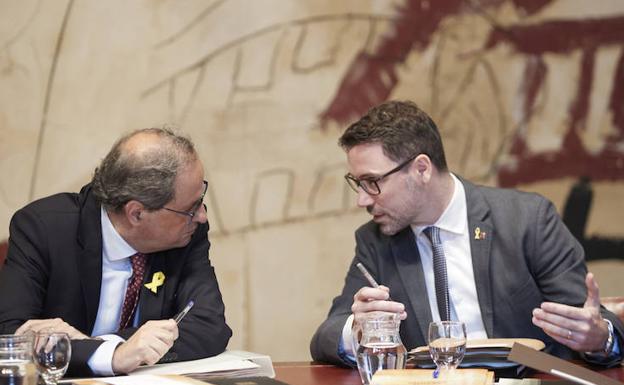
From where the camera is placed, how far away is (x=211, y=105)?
4.41 metres

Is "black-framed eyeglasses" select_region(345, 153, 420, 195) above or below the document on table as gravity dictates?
above

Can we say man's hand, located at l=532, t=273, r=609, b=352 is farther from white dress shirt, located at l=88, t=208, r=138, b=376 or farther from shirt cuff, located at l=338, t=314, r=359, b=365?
white dress shirt, located at l=88, t=208, r=138, b=376

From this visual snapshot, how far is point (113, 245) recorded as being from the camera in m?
3.05

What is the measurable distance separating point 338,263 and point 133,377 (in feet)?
7.68

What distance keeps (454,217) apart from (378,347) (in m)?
1.13

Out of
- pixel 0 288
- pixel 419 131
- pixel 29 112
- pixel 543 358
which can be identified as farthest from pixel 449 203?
pixel 29 112

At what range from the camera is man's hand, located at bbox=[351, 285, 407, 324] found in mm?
2633

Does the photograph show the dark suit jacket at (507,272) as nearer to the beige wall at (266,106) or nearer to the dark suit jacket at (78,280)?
the dark suit jacket at (78,280)

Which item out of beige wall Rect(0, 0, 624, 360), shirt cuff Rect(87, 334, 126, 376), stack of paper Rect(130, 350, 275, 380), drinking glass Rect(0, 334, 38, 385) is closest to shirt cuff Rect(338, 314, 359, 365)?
stack of paper Rect(130, 350, 275, 380)

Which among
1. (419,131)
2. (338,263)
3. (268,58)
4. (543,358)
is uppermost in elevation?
(268,58)

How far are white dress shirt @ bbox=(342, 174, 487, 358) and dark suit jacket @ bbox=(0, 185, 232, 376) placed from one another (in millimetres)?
700

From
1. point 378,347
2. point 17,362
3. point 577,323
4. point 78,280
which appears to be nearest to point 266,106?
point 78,280

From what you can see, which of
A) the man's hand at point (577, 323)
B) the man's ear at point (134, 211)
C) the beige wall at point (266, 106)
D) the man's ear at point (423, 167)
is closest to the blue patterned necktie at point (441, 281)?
the man's ear at point (423, 167)

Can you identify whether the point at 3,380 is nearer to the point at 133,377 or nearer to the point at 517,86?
the point at 133,377
